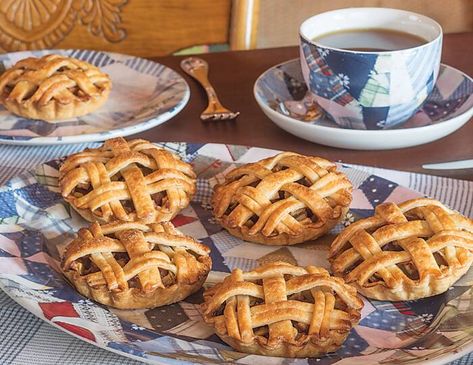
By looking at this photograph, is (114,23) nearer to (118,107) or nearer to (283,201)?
(118,107)

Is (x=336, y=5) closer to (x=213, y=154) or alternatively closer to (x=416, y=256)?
(x=213, y=154)

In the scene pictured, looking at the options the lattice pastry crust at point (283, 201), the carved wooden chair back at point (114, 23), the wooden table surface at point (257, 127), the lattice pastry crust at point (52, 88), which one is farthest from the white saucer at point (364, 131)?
the carved wooden chair back at point (114, 23)

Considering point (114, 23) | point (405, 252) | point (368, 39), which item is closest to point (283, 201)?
point (405, 252)

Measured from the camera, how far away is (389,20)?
3.99 feet

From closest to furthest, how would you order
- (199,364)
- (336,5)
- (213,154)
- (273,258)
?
(199,364) < (273,258) < (213,154) < (336,5)

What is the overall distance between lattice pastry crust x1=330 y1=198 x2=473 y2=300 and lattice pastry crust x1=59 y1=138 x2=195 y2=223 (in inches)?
8.2

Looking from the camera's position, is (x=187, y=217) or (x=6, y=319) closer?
(x=6, y=319)

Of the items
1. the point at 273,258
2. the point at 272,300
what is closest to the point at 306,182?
the point at 273,258

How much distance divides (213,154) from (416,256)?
13.8 inches

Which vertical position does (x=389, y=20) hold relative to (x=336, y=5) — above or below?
above

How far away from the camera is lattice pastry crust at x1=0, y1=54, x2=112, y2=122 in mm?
1196

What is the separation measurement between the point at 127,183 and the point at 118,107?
1.10 feet

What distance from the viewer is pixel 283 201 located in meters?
0.93

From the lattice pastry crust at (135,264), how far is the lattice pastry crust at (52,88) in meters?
0.38
